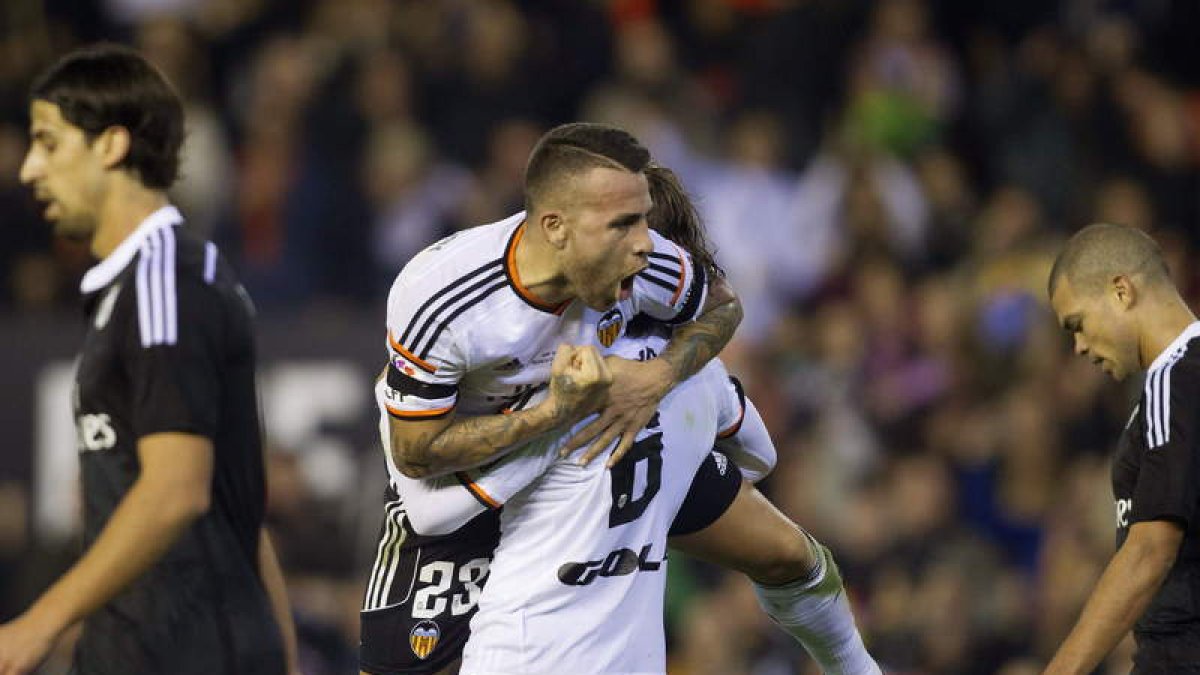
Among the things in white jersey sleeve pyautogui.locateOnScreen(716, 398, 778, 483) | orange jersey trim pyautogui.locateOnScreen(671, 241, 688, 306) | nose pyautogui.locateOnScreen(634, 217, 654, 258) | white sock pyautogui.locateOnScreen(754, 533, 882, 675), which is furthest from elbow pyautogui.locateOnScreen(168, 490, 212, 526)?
white sock pyautogui.locateOnScreen(754, 533, 882, 675)

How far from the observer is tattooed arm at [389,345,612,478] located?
490 centimetres

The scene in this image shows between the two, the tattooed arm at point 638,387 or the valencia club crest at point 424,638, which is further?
the valencia club crest at point 424,638

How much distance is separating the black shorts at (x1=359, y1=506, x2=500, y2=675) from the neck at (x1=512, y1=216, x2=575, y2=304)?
0.66 m

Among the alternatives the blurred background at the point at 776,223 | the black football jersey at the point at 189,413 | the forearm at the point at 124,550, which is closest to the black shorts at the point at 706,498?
the black football jersey at the point at 189,413

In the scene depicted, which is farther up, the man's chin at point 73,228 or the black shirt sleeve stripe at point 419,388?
the man's chin at point 73,228

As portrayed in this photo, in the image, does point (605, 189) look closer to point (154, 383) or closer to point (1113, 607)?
point (154, 383)

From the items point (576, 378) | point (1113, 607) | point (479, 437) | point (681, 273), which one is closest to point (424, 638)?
point (479, 437)

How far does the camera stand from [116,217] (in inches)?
188

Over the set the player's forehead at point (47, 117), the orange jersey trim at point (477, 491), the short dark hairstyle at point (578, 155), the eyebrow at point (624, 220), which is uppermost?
the player's forehead at point (47, 117)

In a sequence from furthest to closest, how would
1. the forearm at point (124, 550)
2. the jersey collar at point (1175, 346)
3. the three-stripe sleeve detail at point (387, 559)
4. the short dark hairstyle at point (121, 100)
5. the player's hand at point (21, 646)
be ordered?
the three-stripe sleeve detail at point (387, 559) → the jersey collar at point (1175, 346) → the short dark hairstyle at point (121, 100) → the forearm at point (124, 550) → the player's hand at point (21, 646)

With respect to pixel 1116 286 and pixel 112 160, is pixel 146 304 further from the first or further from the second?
pixel 1116 286

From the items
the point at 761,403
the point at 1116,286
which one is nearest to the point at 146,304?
the point at 1116,286

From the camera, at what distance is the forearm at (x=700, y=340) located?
17.4 feet

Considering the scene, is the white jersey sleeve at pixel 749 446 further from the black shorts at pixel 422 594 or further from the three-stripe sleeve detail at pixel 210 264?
the three-stripe sleeve detail at pixel 210 264
